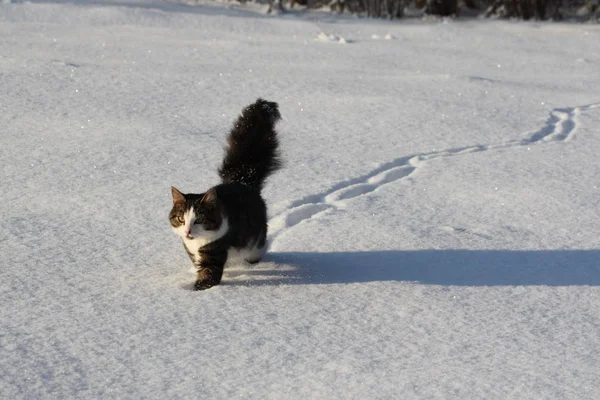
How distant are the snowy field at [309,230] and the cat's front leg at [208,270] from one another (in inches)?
2.2

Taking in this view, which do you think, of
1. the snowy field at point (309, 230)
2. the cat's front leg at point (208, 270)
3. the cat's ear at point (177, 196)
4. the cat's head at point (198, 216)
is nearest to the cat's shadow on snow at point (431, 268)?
the snowy field at point (309, 230)

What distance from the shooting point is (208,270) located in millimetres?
3297

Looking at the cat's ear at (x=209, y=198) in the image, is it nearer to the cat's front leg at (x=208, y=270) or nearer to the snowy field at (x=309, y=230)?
the cat's front leg at (x=208, y=270)

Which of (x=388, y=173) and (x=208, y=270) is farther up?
(x=208, y=270)

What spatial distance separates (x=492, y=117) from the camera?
21.2 feet

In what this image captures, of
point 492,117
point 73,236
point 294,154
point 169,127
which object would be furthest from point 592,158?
point 73,236

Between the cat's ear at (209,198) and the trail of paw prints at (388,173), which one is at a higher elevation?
the cat's ear at (209,198)

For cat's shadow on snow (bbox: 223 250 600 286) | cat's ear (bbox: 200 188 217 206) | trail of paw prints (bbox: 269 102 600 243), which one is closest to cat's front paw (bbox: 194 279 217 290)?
cat's shadow on snow (bbox: 223 250 600 286)

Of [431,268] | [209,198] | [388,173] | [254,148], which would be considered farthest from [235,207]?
[388,173]

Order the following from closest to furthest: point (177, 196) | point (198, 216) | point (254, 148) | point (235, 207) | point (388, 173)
Answer: point (198, 216) < point (177, 196) < point (235, 207) < point (254, 148) < point (388, 173)

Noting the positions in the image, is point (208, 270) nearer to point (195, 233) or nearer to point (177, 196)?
point (195, 233)

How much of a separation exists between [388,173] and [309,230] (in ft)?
3.63

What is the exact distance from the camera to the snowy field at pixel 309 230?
2.61m

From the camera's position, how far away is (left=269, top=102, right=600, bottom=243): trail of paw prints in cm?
422
